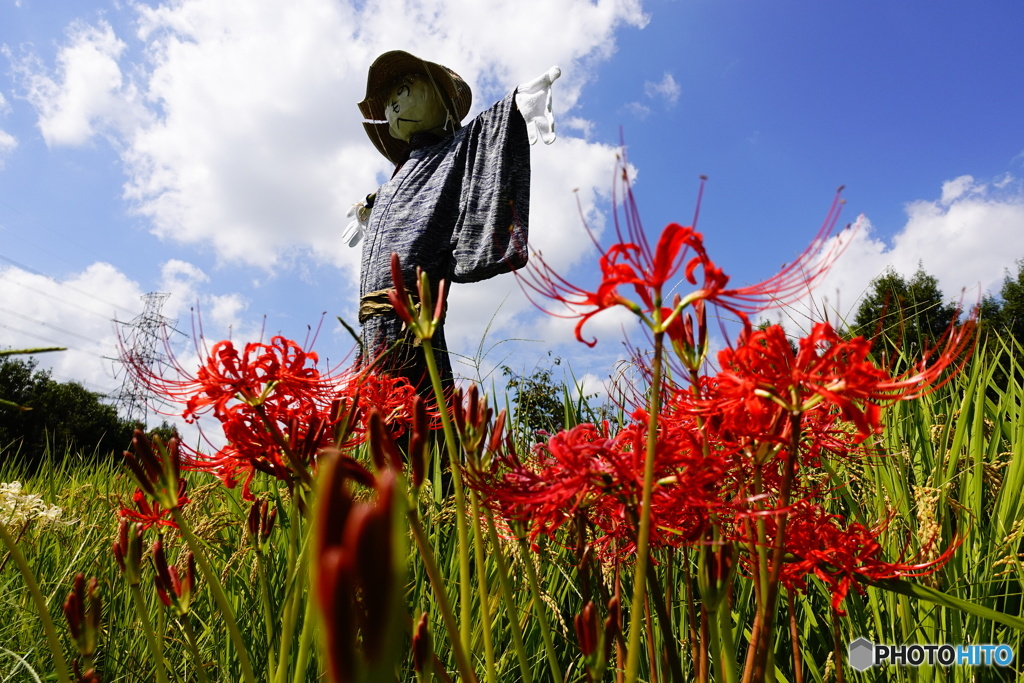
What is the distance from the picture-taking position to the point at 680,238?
648 mm

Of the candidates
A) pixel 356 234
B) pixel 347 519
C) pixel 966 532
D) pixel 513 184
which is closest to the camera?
pixel 347 519

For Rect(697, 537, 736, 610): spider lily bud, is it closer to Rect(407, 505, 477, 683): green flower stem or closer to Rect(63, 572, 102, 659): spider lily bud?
Rect(407, 505, 477, 683): green flower stem

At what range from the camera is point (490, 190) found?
11.7ft

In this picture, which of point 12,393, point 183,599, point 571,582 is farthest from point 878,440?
point 12,393

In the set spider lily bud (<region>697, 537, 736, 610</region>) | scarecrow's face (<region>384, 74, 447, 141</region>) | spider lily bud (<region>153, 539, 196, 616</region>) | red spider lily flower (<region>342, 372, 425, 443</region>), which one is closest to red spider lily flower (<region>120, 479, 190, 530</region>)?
spider lily bud (<region>153, 539, 196, 616</region>)

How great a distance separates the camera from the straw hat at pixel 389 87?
4.17 metres

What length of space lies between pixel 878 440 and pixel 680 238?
4.54 ft

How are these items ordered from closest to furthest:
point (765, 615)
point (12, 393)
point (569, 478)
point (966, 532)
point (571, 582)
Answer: point (765, 615)
point (569, 478)
point (966, 532)
point (571, 582)
point (12, 393)

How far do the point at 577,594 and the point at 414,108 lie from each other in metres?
3.49

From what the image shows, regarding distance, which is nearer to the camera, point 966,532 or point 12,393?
point 966,532

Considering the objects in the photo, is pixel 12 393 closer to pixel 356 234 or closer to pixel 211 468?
pixel 356 234

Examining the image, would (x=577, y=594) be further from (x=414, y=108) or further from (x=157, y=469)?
(x=414, y=108)

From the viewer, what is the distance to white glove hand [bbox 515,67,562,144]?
3520 mm

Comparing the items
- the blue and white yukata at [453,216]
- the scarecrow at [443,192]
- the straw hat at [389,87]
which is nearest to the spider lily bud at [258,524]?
the scarecrow at [443,192]
